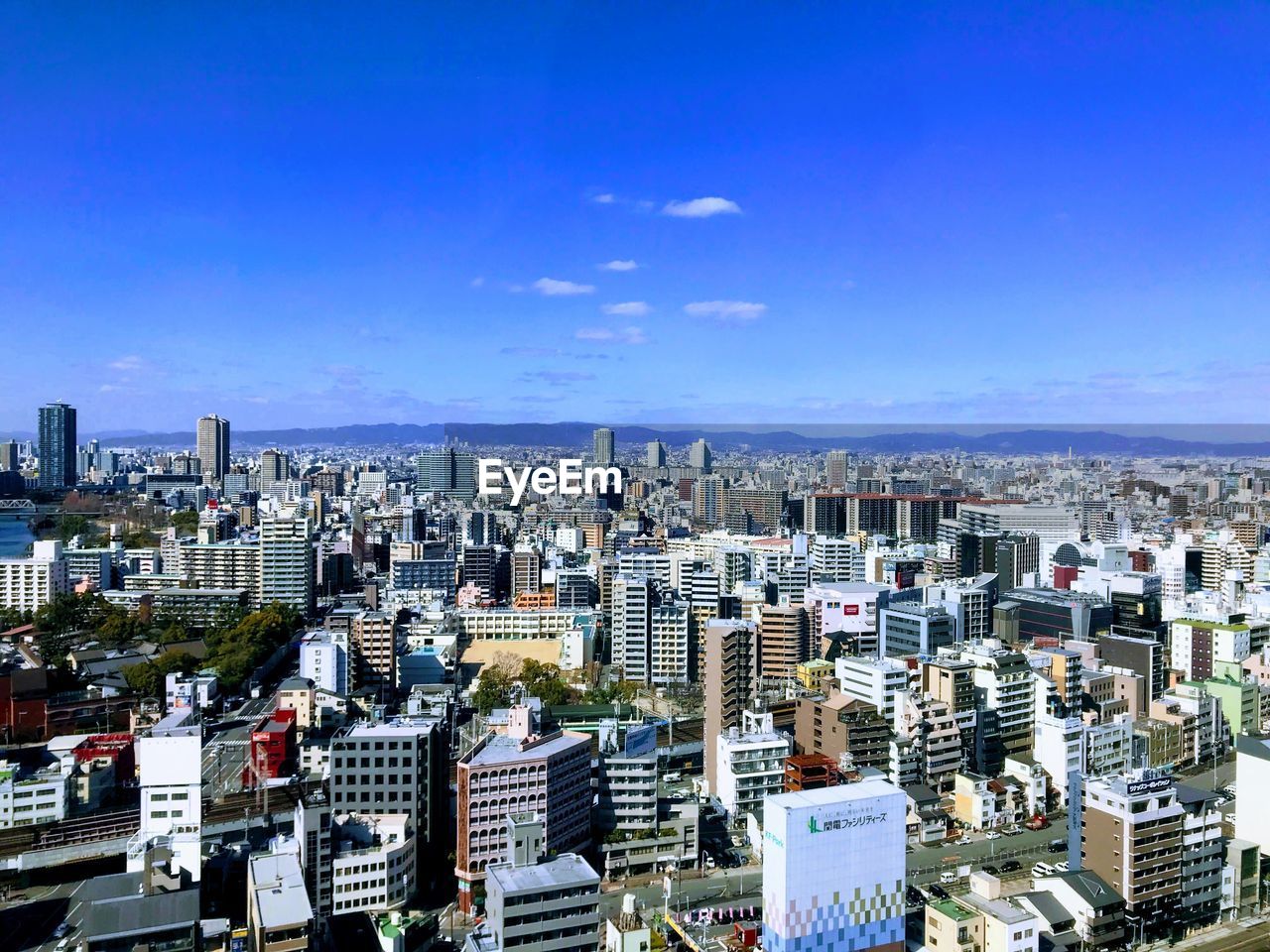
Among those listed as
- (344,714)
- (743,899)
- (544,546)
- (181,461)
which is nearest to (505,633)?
(344,714)

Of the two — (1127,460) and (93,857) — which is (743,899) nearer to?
(93,857)

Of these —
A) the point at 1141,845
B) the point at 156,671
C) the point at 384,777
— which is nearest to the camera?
the point at 1141,845

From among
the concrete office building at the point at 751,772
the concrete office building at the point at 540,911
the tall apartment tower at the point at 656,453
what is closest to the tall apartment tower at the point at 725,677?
the concrete office building at the point at 751,772

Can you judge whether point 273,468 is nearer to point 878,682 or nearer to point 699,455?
point 699,455

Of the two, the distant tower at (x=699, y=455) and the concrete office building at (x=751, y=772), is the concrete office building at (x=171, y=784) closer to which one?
the concrete office building at (x=751, y=772)

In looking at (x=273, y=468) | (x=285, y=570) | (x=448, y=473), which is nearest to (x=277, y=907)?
(x=285, y=570)

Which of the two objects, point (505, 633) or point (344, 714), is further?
point (505, 633)
